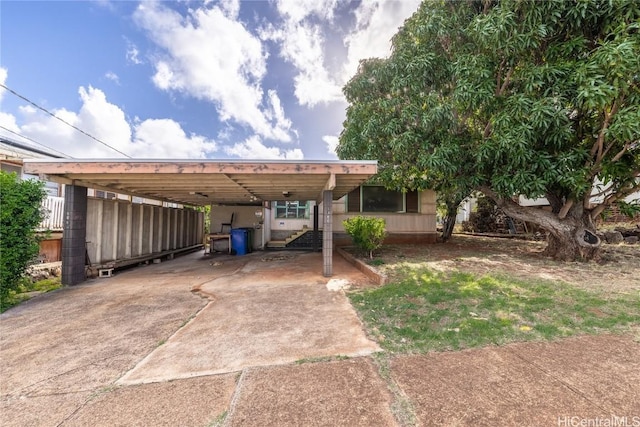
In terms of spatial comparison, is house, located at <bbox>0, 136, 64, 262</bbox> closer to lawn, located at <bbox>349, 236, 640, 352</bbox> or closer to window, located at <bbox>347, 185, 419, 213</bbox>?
lawn, located at <bbox>349, 236, 640, 352</bbox>

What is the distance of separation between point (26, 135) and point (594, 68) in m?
21.2

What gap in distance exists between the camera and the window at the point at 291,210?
1307 centimetres

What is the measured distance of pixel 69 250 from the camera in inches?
224

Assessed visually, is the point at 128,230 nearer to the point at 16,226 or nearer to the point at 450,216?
the point at 16,226

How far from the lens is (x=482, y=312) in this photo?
3484 mm

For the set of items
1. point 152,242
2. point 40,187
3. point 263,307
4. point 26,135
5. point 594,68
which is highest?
point 26,135

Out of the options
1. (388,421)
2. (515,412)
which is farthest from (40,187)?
(515,412)

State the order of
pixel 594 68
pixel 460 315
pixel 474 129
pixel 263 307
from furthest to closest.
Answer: pixel 474 129 → pixel 594 68 → pixel 263 307 → pixel 460 315

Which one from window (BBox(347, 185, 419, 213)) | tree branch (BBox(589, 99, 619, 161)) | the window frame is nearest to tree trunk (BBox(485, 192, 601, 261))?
tree branch (BBox(589, 99, 619, 161))

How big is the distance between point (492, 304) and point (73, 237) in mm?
8361

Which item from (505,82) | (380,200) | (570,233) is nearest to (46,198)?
(380,200)

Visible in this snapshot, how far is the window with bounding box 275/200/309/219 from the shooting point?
13073 millimetres

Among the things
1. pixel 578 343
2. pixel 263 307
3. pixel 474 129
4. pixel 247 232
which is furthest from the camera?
pixel 247 232

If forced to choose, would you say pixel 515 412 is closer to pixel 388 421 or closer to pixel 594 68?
pixel 388 421
